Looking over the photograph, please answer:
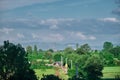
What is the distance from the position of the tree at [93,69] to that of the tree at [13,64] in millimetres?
30461

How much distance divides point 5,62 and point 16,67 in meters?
1.26

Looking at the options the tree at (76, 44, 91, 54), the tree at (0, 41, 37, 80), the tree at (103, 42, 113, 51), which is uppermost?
the tree at (103, 42, 113, 51)

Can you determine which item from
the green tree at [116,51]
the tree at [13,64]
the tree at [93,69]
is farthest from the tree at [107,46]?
the tree at [13,64]

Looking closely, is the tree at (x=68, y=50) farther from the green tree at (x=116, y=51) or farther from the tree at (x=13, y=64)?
the tree at (x=13, y=64)

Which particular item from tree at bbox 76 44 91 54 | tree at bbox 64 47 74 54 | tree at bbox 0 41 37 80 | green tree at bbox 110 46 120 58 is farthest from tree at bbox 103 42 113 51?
tree at bbox 0 41 37 80

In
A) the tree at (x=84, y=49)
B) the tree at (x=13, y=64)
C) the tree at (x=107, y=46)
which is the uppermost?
the tree at (x=107, y=46)

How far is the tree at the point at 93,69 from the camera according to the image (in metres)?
70.3

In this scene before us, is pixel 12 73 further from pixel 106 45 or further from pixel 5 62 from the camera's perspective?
pixel 106 45

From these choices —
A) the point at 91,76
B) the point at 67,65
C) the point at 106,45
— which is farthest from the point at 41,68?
the point at 106,45

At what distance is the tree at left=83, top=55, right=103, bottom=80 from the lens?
70.3m

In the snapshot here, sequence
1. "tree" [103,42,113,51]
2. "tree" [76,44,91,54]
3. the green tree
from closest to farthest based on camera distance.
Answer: "tree" [76,44,91,54] → the green tree → "tree" [103,42,113,51]

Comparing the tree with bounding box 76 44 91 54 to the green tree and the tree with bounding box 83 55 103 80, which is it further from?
the tree with bounding box 83 55 103 80

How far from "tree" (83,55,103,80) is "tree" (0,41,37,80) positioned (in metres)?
30.5

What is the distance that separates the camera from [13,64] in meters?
39.8
